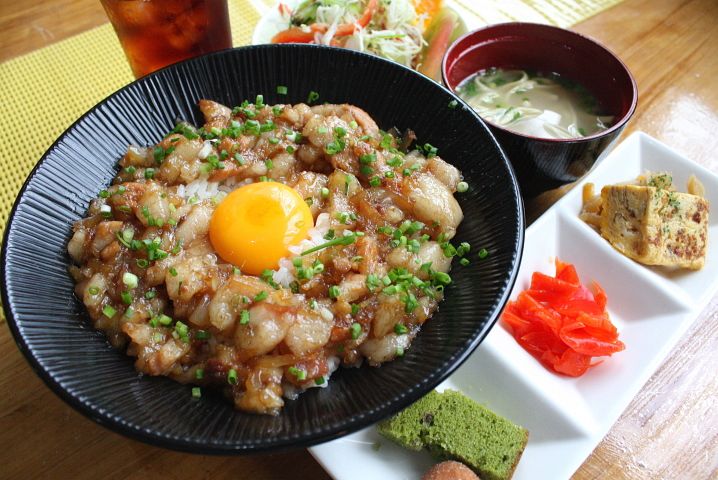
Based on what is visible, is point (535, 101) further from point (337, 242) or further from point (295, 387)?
point (295, 387)

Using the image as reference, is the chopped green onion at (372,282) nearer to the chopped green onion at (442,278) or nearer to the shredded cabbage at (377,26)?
the chopped green onion at (442,278)

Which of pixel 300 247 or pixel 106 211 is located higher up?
pixel 106 211

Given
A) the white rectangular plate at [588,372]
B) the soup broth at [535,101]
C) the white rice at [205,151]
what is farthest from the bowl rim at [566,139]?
the white rice at [205,151]

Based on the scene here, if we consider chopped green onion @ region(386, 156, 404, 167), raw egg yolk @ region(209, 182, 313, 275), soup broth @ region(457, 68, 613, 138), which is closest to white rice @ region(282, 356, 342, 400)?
raw egg yolk @ region(209, 182, 313, 275)

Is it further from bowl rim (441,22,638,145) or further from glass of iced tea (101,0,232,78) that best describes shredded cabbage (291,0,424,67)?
glass of iced tea (101,0,232,78)

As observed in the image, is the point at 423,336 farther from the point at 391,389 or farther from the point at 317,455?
the point at 317,455

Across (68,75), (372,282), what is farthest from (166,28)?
(372,282)
